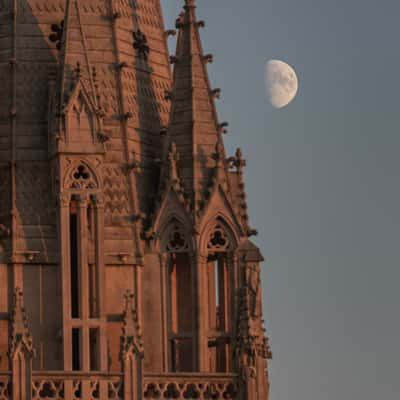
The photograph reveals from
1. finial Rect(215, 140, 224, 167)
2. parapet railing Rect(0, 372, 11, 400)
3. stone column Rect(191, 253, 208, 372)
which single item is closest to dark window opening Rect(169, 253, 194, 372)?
stone column Rect(191, 253, 208, 372)

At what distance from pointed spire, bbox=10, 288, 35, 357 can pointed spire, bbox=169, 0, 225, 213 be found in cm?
571

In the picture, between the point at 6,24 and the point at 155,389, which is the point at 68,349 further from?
the point at 6,24

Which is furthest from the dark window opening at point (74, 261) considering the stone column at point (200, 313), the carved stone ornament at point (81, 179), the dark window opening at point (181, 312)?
the stone column at point (200, 313)

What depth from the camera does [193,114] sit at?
4003 inches

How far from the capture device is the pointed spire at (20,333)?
9744cm

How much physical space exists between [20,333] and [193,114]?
7939 mm

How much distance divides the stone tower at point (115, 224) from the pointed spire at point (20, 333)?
3 centimetres

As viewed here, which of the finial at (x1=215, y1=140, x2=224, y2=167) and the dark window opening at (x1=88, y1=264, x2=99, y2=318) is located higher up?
the finial at (x1=215, y1=140, x2=224, y2=167)

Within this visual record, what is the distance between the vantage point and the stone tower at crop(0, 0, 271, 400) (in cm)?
9888

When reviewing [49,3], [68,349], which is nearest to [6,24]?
[49,3]

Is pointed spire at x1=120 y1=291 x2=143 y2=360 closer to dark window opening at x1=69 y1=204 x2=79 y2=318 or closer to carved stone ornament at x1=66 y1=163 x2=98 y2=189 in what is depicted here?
dark window opening at x1=69 y1=204 x2=79 y2=318

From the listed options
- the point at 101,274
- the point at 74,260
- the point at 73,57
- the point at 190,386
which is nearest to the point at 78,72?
the point at 73,57

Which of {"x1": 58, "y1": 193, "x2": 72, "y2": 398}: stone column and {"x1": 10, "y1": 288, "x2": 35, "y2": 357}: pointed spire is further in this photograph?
{"x1": 58, "y1": 193, "x2": 72, "y2": 398}: stone column

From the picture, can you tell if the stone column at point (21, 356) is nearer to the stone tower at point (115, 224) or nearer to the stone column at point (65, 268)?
the stone tower at point (115, 224)
